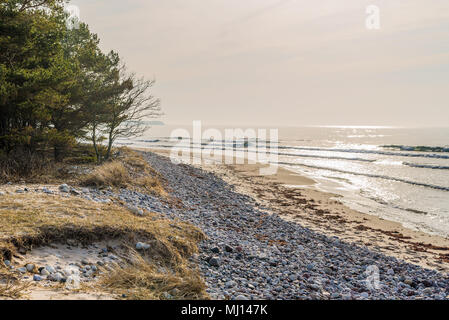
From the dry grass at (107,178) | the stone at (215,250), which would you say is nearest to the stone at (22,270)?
the stone at (215,250)

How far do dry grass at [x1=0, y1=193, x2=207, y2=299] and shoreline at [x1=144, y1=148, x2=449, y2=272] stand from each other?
7803 millimetres

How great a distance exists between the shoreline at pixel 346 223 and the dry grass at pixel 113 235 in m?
7.80

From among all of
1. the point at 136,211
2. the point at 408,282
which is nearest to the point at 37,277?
the point at 136,211

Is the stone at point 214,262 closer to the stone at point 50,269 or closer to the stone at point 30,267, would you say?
the stone at point 50,269

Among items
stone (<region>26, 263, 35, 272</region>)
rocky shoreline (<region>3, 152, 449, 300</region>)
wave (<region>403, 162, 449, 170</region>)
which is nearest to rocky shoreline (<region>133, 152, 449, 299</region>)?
rocky shoreline (<region>3, 152, 449, 300</region>)

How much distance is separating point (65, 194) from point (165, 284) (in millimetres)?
5636

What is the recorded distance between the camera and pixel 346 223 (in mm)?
14195

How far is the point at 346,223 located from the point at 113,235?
1199cm

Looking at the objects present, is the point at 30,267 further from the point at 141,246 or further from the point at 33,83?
the point at 33,83

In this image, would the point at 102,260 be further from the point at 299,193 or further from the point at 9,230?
the point at 299,193

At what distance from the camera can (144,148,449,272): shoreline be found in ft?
34.7

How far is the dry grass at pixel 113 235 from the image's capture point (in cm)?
500
